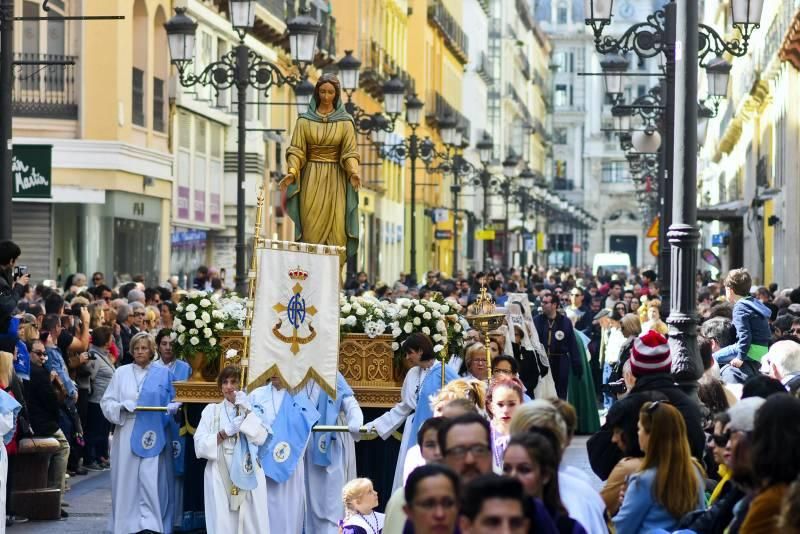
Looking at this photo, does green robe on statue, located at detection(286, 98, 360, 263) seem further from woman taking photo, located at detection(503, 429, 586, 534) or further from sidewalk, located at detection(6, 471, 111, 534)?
woman taking photo, located at detection(503, 429, 586, 534)

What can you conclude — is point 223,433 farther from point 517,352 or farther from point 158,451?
point 517,352

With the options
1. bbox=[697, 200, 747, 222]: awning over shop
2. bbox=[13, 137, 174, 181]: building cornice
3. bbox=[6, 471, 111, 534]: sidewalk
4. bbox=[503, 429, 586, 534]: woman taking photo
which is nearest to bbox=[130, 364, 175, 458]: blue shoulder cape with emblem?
bbox=[6, 471, 111, 534]: sidewalk

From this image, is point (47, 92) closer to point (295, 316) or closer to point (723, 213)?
point (295, 316)

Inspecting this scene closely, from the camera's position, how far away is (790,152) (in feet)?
130

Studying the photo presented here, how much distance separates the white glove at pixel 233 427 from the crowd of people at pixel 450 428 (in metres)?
0.02

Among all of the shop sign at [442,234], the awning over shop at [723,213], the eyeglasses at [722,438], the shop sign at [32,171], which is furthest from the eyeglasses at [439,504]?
the shop sign at [442,234]

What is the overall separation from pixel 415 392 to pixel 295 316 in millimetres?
1035

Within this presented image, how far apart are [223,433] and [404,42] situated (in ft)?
200

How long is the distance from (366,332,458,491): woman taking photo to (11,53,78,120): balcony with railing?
18.6 m

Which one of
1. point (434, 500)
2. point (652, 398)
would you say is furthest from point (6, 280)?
point (434, 500)

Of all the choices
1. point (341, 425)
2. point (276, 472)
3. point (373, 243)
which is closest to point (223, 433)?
point (276, 472)

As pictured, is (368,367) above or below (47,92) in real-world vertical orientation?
below

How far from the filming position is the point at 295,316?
47.5 ft

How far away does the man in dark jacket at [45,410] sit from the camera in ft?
54.6
